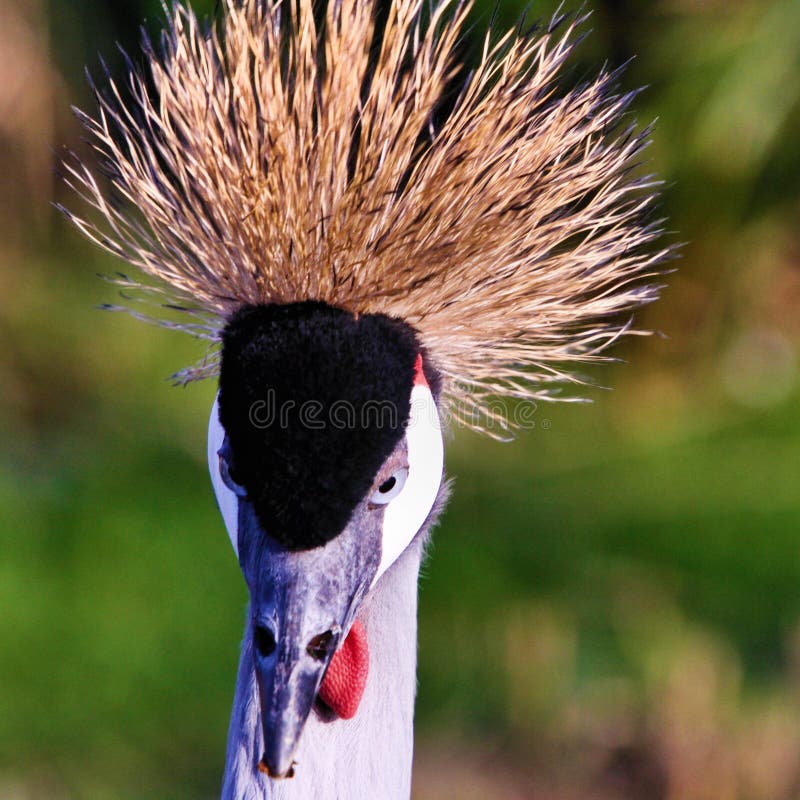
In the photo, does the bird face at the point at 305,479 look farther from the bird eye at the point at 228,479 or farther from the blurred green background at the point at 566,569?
the blurred green background at the point at 566,569

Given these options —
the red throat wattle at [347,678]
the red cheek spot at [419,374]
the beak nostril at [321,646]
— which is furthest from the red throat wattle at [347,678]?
the red cheek spot at [419,374]

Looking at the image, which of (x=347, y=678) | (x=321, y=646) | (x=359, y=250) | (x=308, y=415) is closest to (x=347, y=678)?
(x=347, y=678)

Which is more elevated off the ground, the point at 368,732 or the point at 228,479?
the point at 228,479

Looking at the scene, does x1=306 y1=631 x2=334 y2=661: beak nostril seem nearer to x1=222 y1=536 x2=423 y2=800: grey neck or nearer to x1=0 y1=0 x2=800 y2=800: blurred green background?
x1=222 y1=536 x2=423 y2=800: grey neck

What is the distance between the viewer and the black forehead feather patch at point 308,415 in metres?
0.89

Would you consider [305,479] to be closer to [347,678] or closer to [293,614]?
[293,614]

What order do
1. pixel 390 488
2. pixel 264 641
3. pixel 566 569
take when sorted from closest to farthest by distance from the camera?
pixel 264 641 → pixel 390 488 → pixel 566 569

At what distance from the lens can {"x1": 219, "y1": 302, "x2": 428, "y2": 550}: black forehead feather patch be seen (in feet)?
2.92

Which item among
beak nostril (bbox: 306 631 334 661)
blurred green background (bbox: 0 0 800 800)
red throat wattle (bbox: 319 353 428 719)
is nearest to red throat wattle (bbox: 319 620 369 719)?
red throat wattle (bbox: 319 353 428 719)

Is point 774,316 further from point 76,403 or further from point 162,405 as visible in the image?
point 76,403

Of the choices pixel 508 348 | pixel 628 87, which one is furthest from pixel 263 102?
pixel 628 87

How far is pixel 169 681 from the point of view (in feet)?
7.99

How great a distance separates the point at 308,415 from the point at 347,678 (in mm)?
275

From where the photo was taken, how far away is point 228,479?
96 centimetres
